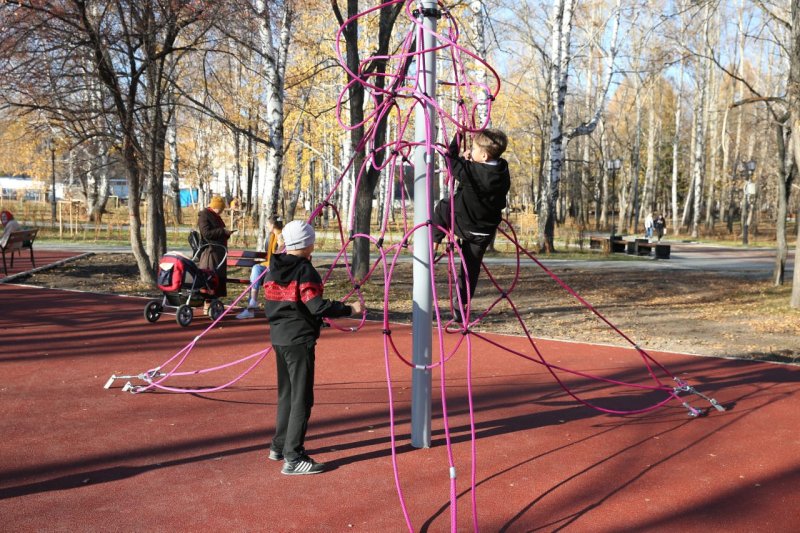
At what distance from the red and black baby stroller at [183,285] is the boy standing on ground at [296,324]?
5.58 meters

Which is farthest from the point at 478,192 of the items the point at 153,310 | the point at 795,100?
the point at 795,100

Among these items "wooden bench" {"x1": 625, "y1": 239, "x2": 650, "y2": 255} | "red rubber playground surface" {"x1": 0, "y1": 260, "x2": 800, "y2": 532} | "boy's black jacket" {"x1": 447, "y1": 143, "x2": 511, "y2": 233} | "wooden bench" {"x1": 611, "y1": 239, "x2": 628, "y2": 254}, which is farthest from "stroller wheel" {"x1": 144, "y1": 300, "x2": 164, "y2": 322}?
"wooden bench" {"x1": 611, "y1": 239, "x2": 628, "y2": 254}

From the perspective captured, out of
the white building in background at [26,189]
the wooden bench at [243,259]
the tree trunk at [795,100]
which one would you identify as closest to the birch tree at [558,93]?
the tree trunk at [795,100]

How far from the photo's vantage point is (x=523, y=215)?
98.5 ft

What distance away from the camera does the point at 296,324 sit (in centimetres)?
499

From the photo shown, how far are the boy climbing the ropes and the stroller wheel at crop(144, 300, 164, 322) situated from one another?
619 cm

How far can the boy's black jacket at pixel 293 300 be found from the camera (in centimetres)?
493

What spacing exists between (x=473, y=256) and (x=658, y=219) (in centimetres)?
3296

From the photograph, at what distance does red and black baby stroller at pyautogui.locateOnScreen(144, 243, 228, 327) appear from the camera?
10.2 meters

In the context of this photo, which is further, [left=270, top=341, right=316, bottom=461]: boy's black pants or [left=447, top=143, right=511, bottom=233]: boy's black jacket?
[left=447, top=143, right=511, bottom=233]: boy's black jacket

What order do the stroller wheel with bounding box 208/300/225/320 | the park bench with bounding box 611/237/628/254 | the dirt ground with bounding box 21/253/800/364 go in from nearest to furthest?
1. the dirt ground with bounding box 21/253/800/364
2. the stroller wheel with bounding box 208/300/225/320
3. the park bench with bounding box 611/237/628/254

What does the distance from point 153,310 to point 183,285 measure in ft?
2.40

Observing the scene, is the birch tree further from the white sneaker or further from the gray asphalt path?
the white sneaker

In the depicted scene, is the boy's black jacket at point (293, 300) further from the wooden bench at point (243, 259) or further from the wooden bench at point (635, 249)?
the wooden bench at point (635, 249)
